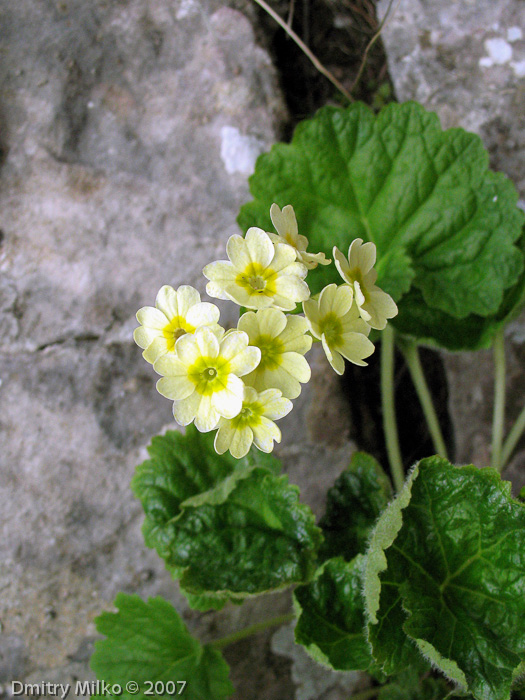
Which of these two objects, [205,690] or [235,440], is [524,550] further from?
[205,690]

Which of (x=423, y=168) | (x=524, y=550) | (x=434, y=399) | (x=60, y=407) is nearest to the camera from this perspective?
(x=524, y=550)

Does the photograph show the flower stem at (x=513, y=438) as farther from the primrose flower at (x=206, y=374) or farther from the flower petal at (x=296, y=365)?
the primrose flower at (x=206, y=374)

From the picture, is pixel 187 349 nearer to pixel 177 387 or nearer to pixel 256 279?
pixel 177 387

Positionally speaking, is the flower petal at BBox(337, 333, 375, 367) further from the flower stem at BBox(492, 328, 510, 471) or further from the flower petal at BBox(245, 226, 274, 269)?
the flower stem at BBox(492, 328, 510, 471)

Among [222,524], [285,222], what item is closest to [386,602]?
[222,524]

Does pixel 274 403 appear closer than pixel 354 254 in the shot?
Yes

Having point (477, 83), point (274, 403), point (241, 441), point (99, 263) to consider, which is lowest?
point (99, 263)

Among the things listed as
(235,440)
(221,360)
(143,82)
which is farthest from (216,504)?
(143,82)
